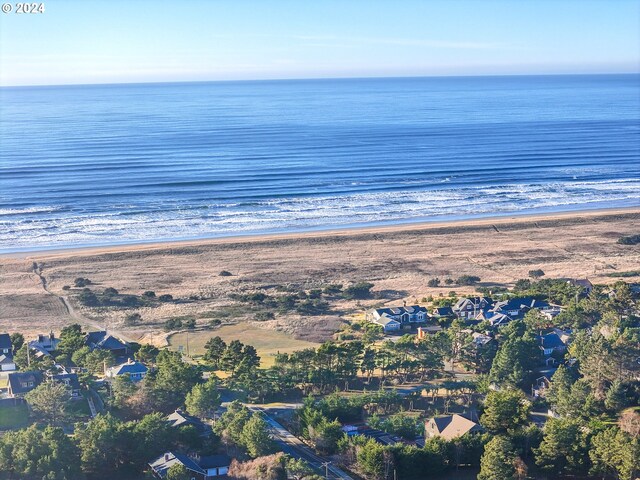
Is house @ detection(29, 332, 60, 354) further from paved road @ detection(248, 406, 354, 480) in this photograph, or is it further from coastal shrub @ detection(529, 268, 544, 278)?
coastal shrub @ detection(529, 268, 544, 278)

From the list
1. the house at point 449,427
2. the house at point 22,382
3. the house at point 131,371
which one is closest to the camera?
the house at point 449,427

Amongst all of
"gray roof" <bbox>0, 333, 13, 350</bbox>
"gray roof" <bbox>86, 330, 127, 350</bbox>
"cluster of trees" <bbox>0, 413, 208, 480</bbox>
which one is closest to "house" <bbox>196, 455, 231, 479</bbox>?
"cluster of trees" <bbox>0, 413, 208, 480</bbox>

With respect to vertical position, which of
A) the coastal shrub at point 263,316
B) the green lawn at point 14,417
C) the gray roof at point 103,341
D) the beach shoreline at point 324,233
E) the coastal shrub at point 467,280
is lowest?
the coastal shrub at point 263,316

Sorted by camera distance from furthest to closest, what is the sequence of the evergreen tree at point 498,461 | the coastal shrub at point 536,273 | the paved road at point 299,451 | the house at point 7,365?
1. the coastal shrub at point 536,273
2. the house at point 7,365
3. the paved road at point 299,451
4. the evergreen tree at point 498,461

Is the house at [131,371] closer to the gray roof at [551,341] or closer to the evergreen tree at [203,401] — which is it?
the evergreen tree at [203,401]

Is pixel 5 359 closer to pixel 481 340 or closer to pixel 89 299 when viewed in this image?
pixel 89 299

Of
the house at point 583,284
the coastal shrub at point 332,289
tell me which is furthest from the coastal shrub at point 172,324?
the house at point 583,284
